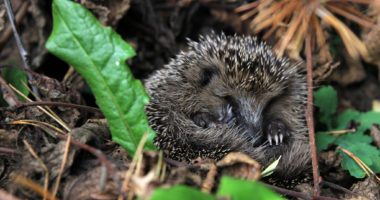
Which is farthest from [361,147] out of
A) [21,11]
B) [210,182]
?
[21,11]

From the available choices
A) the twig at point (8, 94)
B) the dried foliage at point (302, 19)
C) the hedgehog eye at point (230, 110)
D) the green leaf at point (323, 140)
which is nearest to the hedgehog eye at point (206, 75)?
the hedgehog eye at point (230, 110)

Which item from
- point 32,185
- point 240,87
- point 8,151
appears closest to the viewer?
point 32,185

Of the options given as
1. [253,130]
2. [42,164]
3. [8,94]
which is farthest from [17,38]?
[253,130]

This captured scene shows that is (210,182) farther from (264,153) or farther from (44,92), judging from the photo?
(44,92)

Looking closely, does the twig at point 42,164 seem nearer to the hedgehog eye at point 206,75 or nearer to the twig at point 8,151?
the twig at point 8,151

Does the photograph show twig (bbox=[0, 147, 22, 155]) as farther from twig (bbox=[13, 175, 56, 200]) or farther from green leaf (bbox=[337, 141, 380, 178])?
green leaf (bbox=[337, 141, 380, 178])

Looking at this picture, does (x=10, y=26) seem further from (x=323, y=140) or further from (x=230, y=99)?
(x=323, y=140)

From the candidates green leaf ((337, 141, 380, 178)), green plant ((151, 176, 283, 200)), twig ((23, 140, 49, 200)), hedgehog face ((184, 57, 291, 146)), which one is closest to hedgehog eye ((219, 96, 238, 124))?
hedgehog face ((184, 57, 291, 146))

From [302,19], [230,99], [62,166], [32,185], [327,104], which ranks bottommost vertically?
[32,185]
